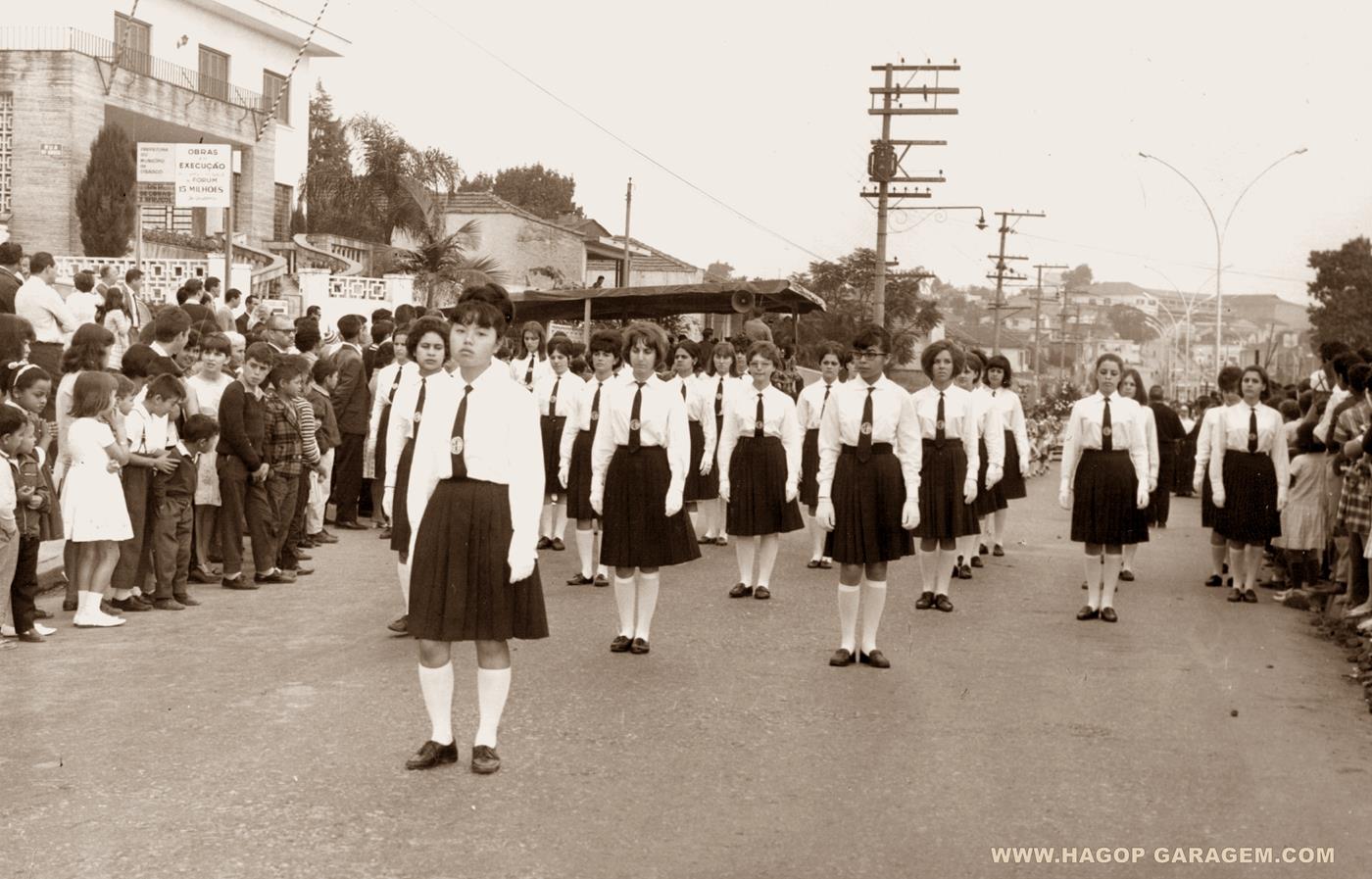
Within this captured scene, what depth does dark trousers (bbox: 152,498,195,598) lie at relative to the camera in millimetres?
11039

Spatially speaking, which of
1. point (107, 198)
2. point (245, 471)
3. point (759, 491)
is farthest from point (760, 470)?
point (107, 198)

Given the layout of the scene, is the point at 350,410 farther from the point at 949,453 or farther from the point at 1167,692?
the point at 1167,692

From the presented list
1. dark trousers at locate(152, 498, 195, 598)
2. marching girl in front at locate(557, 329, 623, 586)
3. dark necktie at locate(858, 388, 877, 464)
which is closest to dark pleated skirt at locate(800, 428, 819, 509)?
marching girl in front at locate(557, 329, 623, 586)

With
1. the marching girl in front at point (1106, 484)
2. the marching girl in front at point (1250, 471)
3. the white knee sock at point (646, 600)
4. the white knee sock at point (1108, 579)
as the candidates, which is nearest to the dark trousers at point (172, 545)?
the white knee sock at point (646, 600)

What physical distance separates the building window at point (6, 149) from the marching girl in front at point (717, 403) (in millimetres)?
23500

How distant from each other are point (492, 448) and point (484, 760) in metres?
1.40

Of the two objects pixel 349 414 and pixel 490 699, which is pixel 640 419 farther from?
pixel 349 414

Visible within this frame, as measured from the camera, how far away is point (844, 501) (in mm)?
9727

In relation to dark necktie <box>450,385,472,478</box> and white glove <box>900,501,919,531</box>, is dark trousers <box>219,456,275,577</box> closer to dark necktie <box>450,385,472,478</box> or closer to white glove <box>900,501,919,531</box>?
white glove <box>900,501,919,531</box>

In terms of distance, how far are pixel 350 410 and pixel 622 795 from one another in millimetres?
10287

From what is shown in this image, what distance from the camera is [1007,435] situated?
1616cm

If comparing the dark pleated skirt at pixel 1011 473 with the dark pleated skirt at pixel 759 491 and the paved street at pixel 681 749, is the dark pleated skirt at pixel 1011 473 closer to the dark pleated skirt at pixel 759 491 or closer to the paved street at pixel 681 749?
the dark pleated skirt at pixel 759 491

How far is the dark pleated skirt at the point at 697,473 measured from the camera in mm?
15578

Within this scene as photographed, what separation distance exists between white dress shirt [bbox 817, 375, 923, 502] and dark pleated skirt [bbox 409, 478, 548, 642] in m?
3.45
